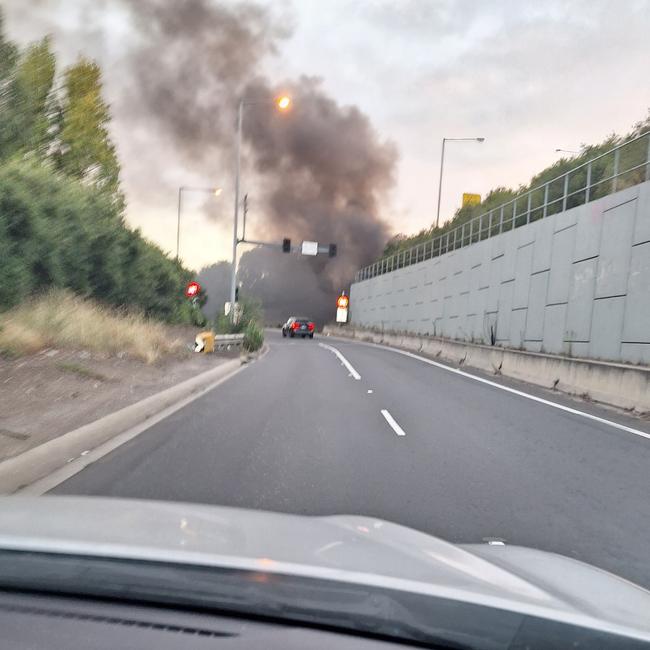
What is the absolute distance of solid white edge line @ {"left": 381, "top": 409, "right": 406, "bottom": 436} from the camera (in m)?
10.7

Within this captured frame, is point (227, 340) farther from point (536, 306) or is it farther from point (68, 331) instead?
point (68, 331)

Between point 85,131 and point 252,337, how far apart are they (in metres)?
13.1

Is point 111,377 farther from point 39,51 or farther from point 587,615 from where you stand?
point 39,51

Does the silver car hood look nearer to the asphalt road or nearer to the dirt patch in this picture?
the asphalt road

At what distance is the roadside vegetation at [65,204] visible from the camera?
1723cm

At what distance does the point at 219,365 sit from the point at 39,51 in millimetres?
19104

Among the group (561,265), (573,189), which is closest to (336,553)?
(561,265)

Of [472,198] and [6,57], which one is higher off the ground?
[472,198]

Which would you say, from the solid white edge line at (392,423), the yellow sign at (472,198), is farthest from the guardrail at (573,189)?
the yellow sign at (472,198)

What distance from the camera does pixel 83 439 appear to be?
8.85 m

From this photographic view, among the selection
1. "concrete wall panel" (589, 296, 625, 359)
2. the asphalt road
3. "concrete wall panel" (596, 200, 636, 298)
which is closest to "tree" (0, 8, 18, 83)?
the asphalt road

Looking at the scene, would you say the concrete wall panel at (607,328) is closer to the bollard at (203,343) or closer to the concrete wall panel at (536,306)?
the concrete wall panel at (536,306)

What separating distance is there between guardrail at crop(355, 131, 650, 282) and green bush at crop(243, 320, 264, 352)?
1187 centimetres

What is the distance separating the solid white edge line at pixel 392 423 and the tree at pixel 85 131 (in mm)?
24662
